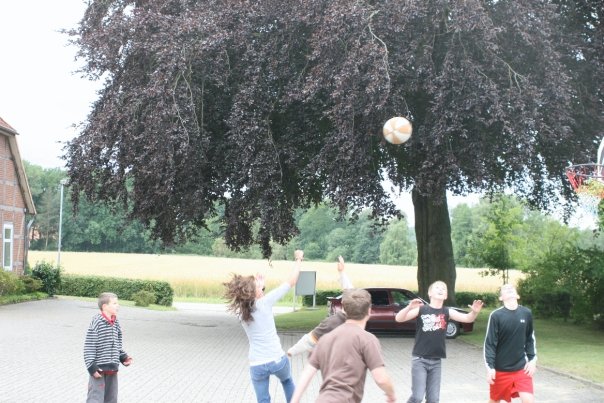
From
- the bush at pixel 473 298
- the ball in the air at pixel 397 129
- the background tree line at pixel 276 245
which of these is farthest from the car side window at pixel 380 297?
the background tree line at pixel 276 245

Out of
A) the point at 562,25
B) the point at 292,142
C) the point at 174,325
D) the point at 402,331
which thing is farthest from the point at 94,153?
the point at 562,25

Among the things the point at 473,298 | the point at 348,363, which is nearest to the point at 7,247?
the point at 473,298

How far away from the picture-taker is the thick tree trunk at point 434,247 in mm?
26094

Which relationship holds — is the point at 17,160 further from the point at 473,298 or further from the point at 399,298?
the point at 399,298

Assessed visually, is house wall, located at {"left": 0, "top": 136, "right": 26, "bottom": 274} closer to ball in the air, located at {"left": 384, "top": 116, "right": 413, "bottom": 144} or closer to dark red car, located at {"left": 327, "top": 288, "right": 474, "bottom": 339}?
dark red car, located at {"left": 327, "top": 288, "right": 474, "bottom": 339}

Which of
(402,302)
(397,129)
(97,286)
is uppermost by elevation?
(397,129)

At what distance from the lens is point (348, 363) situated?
566cm

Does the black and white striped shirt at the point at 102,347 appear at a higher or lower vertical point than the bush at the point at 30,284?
higher

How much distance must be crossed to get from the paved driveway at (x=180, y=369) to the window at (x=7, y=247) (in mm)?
15636

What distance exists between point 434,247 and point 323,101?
7.02m

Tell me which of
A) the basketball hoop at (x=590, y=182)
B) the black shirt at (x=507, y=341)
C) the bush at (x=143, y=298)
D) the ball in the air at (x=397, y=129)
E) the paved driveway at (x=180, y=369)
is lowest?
the bush at (x=143, y=298)

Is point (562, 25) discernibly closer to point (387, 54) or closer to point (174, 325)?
point (387, 54)

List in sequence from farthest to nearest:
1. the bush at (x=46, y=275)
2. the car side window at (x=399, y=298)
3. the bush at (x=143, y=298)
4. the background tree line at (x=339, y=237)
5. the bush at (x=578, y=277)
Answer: the bush at (x=143, y=298) → the bush at (x=46, y=275) → the background tree line at (x=339, y=237) → the bush at (x=578, y=277) → the car side window at (x=399, y=298)

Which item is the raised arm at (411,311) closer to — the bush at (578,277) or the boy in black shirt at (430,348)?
the boy in black shirt at (430,348)
